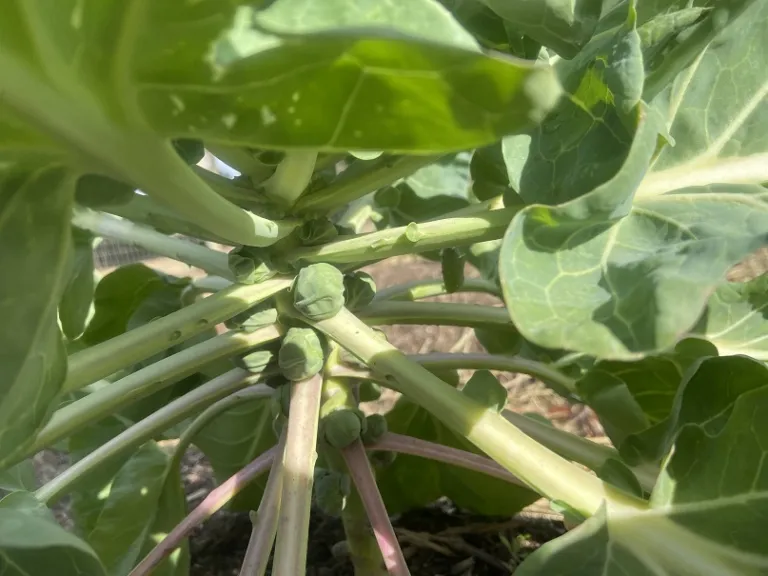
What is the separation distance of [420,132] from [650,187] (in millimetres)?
360

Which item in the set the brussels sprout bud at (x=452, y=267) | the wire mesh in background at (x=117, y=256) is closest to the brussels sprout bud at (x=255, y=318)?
the brussels sprout bud at (x=452, y=267)

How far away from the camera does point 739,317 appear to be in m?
0.62

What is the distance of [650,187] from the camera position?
58cm

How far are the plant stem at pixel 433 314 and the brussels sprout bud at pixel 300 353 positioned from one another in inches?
4.1

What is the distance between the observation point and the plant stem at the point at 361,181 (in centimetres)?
58

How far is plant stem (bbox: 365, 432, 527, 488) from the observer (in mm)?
612

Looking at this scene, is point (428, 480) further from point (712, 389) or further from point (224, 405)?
point (712, 389)

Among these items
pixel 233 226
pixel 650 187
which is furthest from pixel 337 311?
pixel 650 187

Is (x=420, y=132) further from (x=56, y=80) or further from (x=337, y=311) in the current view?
(x=337, y=311)

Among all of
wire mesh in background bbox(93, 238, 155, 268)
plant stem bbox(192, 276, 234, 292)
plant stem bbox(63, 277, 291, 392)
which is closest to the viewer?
plant stem bbox(63, 277, 291, 392)

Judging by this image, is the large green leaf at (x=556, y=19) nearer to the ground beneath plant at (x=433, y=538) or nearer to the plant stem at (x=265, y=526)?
the plant stem at (x=265, y=526)

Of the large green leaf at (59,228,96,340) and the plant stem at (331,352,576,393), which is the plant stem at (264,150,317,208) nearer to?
the plant stem at (331,352,576,393)

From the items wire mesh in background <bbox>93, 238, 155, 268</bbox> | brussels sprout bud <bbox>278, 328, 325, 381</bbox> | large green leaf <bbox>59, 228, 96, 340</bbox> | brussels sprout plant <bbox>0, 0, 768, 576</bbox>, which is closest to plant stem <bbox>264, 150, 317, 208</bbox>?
brussels sprout plant <bbox>0, 0, 768, 576</bbox>

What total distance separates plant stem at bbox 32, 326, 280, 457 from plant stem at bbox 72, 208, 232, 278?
3.9 inches
